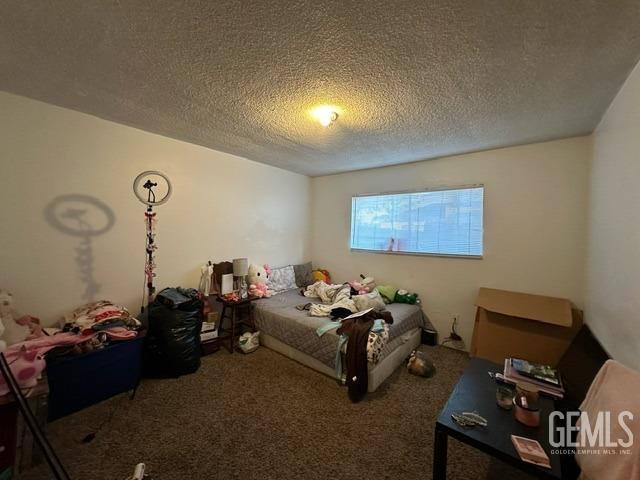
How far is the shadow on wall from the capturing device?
2164mm

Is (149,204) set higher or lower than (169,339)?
higher

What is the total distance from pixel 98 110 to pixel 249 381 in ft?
9.26

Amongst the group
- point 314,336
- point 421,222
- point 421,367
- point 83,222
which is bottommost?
point 421,367

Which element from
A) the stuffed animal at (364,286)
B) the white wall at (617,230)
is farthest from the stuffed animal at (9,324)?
the white wall at (617,230)

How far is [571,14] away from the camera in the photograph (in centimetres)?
113

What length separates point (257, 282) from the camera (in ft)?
11.0

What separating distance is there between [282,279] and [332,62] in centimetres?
302

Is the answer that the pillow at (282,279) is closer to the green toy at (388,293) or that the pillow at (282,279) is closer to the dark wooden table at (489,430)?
the green toy at (388,293)

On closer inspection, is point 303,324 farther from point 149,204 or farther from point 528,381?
point 149,204

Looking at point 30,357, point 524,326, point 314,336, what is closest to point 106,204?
point 30,357

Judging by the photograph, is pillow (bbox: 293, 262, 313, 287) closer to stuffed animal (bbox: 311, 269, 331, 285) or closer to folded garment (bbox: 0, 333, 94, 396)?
stuffed animal (bbox: 311, 269, 331, 285)

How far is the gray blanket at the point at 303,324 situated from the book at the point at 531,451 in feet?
4.62

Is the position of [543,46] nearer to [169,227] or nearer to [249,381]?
[249,381]

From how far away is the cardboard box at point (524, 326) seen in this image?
7.72ft
